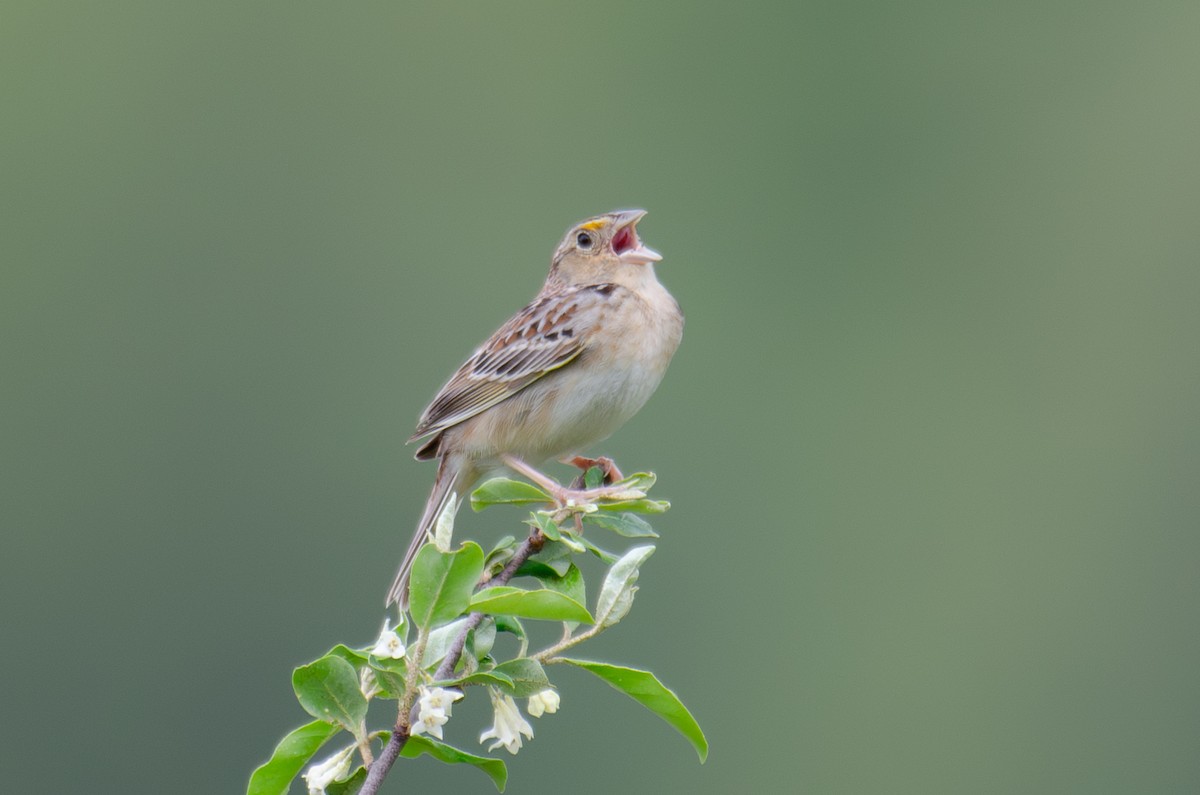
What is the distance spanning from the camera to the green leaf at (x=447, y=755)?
295 centimetres

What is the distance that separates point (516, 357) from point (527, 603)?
3696 millimetres

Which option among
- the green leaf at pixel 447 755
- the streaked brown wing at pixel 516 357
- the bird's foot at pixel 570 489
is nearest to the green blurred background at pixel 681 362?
the streaked brown wing at pixel 516 357

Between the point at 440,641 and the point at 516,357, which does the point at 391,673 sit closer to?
the point at 440,641

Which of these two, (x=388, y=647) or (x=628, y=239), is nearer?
(x=388, y=647)

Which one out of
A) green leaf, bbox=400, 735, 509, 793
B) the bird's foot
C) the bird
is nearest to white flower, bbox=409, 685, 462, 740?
green leaf, bbox=400, 735, 509, 793

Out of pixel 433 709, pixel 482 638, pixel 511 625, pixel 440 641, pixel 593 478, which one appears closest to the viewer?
pixel 433 709

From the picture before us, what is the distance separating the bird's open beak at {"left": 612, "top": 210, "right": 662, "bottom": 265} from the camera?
270 inches

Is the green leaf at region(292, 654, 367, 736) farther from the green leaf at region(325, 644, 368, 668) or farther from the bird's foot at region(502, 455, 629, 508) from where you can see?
the bird's foot at region(502, 455, 629, 508)

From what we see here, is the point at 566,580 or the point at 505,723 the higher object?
the point at 566,580

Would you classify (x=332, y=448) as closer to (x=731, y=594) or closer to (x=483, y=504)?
(x=731, y=594)

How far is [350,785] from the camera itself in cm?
304

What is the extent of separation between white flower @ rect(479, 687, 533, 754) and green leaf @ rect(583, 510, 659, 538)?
0.47 meters

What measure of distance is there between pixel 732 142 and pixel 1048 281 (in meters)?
8.29

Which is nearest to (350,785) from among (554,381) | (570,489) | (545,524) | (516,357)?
(545,524)
